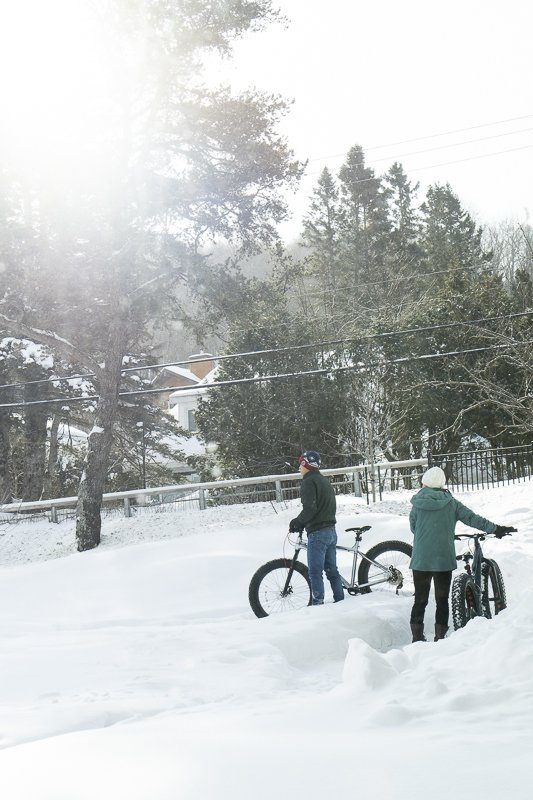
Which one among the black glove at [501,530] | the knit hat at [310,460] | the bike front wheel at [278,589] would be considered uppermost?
the knit hat at [310,460]

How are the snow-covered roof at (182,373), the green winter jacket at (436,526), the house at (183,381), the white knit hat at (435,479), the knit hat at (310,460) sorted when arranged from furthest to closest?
the snow-covered roof at (182,373) → the house at (183,381) → the knit hat at (310,460) → the white knit hat at (435,479) → the green winter jacket at (436,526)

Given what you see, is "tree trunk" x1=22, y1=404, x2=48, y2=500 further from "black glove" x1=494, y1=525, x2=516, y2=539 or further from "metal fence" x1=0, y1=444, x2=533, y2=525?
"black glove" x1=494, y1=525, x2=516, y2=539

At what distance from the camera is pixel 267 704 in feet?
17.5

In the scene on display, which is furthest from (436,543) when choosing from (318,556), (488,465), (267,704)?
(488,465)

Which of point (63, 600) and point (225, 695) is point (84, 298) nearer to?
point (63, 600)

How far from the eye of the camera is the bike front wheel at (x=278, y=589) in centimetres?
952

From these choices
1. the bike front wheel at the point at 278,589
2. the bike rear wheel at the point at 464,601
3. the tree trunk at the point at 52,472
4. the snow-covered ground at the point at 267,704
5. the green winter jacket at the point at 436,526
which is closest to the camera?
the snow-covered ground at the point at 267,704

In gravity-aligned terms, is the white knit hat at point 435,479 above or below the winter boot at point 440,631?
above

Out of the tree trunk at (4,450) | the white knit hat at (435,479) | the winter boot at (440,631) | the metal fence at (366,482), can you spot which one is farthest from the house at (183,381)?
the winter boot at (440,631)

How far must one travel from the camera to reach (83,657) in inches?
302

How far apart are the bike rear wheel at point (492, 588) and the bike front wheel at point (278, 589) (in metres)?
2.14

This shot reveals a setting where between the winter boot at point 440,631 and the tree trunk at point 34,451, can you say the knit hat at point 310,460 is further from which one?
the tree trunk at point 34,451

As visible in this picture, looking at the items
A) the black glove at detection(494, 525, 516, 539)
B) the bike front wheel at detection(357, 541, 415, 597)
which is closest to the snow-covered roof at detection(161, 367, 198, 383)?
the bike front wheel at detection(357, 541, 415, 597)

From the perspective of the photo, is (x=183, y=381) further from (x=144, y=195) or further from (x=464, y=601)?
(x=464, y=601)
